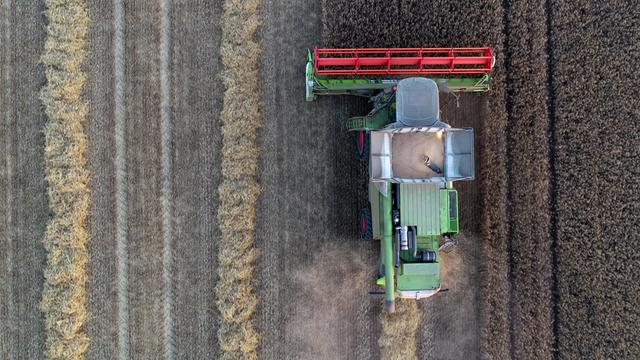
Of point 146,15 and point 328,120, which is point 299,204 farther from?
point 146,15

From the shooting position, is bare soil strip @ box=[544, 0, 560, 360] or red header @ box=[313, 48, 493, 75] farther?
bare soil strip @ box=[544, 0, 560, 360]

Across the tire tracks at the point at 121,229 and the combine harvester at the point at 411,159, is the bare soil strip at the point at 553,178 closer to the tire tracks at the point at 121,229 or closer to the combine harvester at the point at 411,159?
the combine harvester at the point at 411,159

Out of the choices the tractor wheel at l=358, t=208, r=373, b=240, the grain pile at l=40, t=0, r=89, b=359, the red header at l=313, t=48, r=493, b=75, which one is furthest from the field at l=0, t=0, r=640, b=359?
the red header at l=313, t=48, r=493, b=75

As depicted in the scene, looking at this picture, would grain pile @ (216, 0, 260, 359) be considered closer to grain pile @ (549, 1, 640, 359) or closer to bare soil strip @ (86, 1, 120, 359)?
bare soil strip @ (86, 1, 120, 359)

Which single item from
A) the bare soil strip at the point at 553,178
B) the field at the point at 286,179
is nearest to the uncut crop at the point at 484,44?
the field at the point at 286,179

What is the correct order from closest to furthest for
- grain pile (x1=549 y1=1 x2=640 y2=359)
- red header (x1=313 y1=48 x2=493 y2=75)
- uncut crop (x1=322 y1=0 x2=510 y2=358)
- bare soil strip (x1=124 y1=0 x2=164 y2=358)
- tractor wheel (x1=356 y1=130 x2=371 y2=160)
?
red header (x1=313 y1=48 x2=493 y2=75), tractor wheel (x1=356 y1=130 x2=371 y2=160), grain pile (x1=549 y1=1 x2=640 y2=359), uncut crop (x1=322 y1=0 x2=510 y2=358), bare soil strip (x1=124 y1=0 x2=164 y2=358)

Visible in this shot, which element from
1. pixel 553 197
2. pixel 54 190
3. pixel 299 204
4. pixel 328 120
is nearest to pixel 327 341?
pixel 299 204

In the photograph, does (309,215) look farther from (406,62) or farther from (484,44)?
(484,44)
